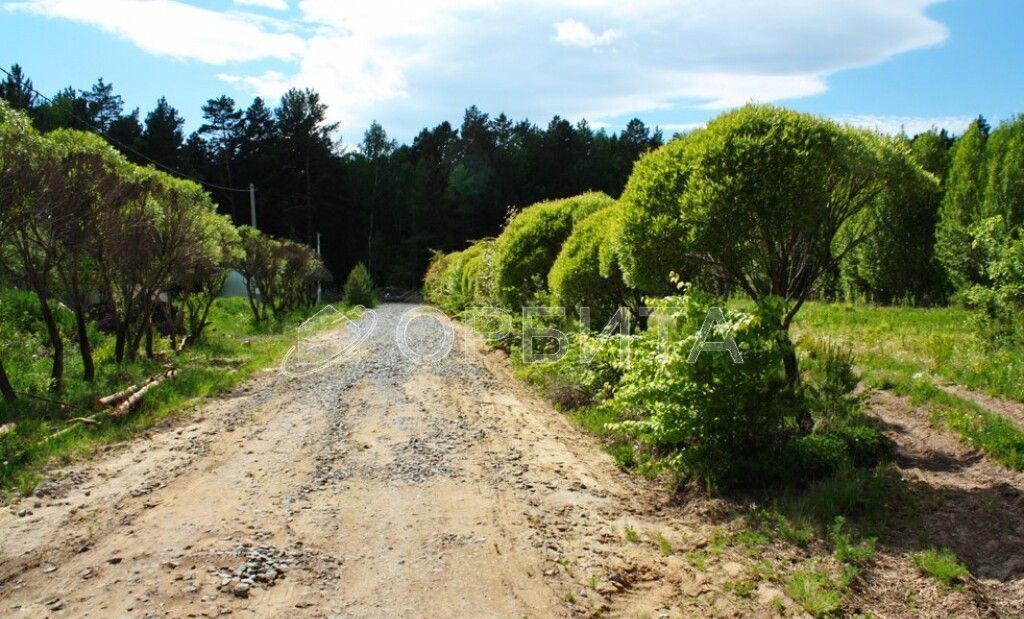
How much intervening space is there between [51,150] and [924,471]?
1033cm

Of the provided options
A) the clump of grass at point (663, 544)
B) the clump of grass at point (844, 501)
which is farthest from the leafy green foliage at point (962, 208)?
the clump of grass at point (663, 544)

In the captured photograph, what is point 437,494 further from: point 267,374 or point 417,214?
point 417,214

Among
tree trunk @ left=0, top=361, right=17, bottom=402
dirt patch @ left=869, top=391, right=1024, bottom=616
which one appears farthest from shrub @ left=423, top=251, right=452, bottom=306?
dirt patch @ left=869, top=391, right=1024, bottom=616

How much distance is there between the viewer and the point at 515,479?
250 inches

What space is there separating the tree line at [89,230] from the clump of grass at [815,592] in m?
8.99

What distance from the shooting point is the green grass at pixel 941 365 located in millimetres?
6109

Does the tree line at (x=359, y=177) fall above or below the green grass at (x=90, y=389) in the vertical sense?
above

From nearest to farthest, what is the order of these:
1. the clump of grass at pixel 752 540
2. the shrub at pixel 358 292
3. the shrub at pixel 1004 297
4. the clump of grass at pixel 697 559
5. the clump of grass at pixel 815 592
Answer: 1. the clump of grass at pixel 815 592
2. the clump of grass at pixel 697 559
3. the clump of grass at pixel 752 540
4. the shrub at pixel 1004 297
5. the shrub at pixel 358 292

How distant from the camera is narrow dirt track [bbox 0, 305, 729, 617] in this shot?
4137 millimetres

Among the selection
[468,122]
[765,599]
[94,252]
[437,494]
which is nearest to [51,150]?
[94,252]

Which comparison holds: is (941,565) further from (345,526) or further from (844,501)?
(345,526)

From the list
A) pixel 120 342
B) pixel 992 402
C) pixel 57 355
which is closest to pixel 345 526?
pixel 992 402

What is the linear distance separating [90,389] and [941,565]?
1032 centimetres

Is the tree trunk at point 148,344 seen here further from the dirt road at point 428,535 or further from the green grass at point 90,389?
the dirt road at point 428,535
